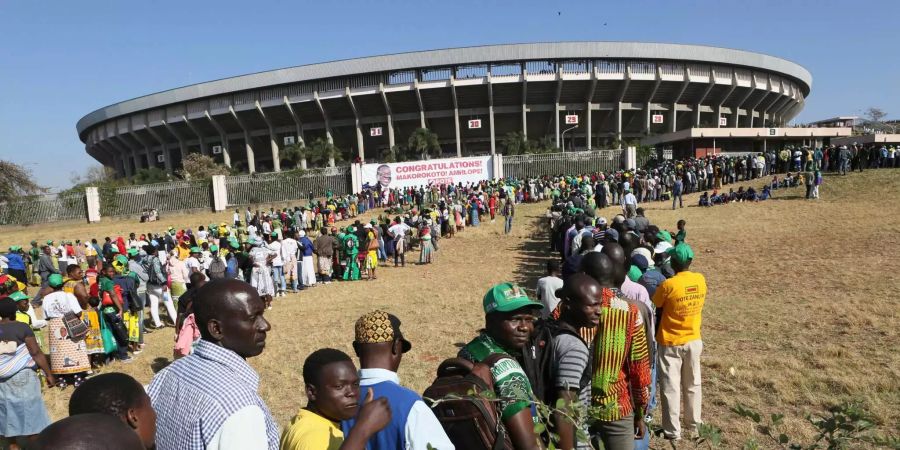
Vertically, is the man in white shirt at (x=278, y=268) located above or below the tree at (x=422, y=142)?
below

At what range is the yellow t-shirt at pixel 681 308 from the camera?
12.9 feet

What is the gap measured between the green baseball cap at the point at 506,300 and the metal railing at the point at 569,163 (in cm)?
2676

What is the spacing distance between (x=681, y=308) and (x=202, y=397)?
3473mm

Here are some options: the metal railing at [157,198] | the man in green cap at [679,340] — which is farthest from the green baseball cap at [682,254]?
the metal railing at [157,198]

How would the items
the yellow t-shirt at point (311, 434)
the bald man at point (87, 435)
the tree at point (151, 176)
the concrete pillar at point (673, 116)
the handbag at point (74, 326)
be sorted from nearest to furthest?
the bald man at point (87, 435)
the yellow t-shirt at point (311, 434)
the handbag at point (74, 326)
the tree at point (151, 176)
the concrete pillar at point (673, 116)

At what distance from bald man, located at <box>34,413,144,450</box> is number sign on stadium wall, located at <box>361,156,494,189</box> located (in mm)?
25816

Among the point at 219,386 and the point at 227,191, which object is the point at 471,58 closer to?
the point at 227,191

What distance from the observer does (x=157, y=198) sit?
27.0 metres

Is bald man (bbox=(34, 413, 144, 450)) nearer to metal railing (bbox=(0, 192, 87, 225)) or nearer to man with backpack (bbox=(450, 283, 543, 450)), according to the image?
man with backpack (bbox=(450, 283, 543, 450))

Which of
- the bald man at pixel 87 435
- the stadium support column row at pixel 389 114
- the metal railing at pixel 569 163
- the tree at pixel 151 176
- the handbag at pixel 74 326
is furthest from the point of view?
the stadium support column row at pixel 389 114

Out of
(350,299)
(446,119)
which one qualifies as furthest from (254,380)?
(446,119)

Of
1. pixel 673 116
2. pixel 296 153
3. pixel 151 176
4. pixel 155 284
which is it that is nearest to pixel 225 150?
pixel 151 176

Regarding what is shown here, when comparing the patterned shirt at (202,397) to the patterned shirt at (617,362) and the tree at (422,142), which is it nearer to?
the patterned shirt at (617,362)

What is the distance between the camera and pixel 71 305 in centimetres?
582
